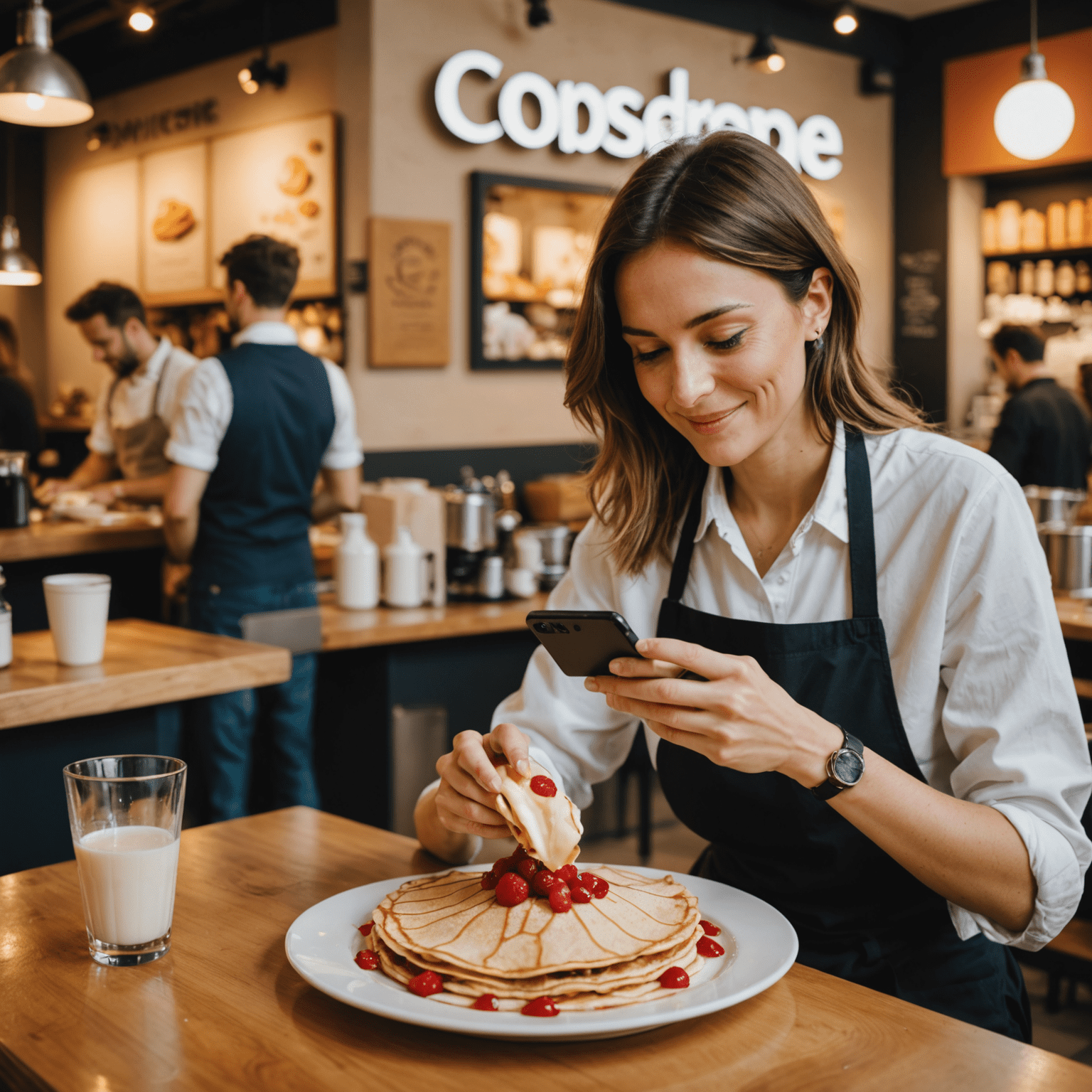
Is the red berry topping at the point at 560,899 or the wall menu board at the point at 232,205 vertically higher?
the wall menu board at the point at 232,205

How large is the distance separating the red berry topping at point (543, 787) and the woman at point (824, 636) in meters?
0.06

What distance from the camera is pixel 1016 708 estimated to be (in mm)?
1358

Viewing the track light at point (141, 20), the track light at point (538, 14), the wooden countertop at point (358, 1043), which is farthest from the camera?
the track light at point (538, 14)

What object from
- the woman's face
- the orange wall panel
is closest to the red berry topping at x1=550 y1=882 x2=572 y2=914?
the woman's face

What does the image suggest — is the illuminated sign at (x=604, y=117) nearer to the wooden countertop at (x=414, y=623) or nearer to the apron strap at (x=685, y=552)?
the wooden countertop at (x=414, y=623)

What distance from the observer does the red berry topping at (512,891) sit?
3.76ft

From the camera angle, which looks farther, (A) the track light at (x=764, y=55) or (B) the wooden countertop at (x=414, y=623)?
(A) the track light at (x=764, y=55)

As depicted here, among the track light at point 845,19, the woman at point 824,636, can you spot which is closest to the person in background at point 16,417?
the track light at point 845,19

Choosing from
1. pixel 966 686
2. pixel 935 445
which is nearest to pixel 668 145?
pixel 935 445

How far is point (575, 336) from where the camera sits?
167cm

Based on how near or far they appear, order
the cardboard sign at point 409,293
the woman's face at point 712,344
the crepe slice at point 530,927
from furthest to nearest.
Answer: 1. the cardboard sign at point 409,293
2. the woman's face at point 712,344
3. the crepe slice at point 530,927

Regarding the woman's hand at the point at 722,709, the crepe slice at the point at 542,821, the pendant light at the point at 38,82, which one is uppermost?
the pendant light at the point at 38,82

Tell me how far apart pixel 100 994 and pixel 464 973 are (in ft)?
1.13

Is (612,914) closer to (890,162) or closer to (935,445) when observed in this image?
(935,445)
